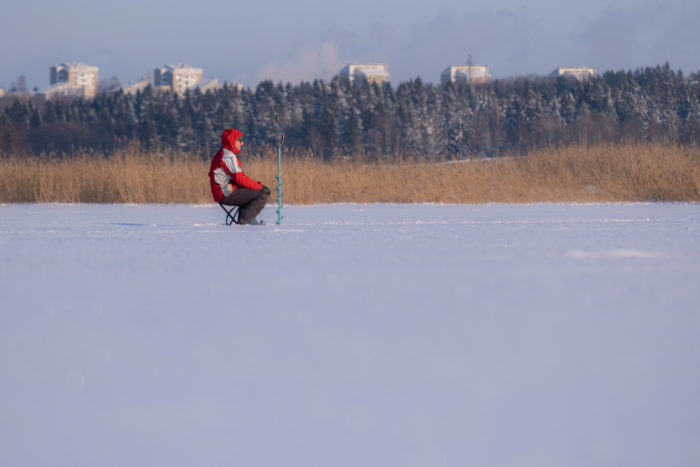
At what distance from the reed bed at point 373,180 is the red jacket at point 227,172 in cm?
650

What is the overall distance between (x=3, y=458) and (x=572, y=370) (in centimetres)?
189

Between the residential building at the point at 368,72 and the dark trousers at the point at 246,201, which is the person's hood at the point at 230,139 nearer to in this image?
the dark trousers at the point at 246,201

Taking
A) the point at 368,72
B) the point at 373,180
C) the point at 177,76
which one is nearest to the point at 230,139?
the point at 373,180

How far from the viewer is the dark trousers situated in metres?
9.30

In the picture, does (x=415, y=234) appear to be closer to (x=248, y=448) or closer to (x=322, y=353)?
(x=322, y=353)

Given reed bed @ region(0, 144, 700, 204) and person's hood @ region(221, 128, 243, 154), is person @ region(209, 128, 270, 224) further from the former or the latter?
reed bed @ region(0, 144, 700, 204)

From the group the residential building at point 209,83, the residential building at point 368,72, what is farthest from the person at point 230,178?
the residential building at point 209,83

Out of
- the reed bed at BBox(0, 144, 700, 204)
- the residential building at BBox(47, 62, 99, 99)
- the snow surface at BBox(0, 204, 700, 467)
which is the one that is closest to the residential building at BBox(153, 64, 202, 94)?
the residential building at BBox(47, 62, 99, 99)

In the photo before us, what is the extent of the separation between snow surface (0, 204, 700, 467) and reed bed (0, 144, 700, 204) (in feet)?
30.0

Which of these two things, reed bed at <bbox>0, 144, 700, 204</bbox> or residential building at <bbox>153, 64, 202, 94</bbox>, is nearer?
reed bed at <bbox>0, 144, 700, 204</bbox>

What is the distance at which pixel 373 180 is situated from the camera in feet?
53.2

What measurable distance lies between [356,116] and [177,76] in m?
137

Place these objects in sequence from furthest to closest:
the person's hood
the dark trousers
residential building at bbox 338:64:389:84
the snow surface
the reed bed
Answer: residential building at bbox 338:64:389:84 < the reed bed < the dark trousers < the person's hood < the snow surface

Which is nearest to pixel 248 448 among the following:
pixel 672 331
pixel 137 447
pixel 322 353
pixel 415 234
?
pixel 137 447
